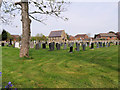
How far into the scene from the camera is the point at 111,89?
3.42 metres

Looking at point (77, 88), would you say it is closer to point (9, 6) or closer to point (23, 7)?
point (23, 7)

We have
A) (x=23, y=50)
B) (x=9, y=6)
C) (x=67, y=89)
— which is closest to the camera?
(x=67, y=89)

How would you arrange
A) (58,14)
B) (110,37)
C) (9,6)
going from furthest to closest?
(110,37) < (9,6) < (58,14)

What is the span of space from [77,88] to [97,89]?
0.66m

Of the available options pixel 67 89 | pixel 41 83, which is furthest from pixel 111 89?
pixel 41 83

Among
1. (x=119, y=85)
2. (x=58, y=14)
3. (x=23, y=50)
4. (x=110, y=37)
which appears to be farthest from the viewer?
(x=110, y=37)

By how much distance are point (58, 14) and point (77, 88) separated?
28.0 feet

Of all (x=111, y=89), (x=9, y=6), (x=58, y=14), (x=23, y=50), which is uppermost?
(x=9, y=6)

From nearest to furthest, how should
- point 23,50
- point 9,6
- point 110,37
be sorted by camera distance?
point 23,50, point 9,6, point 110,37

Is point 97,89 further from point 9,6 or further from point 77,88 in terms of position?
point 9,6

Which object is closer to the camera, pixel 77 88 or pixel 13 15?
pixel 77 88

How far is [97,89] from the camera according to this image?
11.2 ft

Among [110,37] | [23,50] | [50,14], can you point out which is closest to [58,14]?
[50,14]

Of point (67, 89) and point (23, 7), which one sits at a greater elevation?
point (23, 7)
